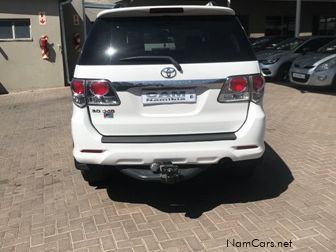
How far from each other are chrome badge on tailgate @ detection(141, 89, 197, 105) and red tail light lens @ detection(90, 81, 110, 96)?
311 millimetres

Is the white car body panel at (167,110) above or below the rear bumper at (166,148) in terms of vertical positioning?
above

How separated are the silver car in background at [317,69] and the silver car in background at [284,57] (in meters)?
1.57

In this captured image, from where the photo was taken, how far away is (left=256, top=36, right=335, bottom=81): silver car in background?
45.4 ft

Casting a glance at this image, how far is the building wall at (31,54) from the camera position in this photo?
13.7 metres

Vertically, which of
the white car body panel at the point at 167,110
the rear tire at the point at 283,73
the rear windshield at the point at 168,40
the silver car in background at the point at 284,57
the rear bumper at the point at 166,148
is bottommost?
the rear tire at the point at 283,73

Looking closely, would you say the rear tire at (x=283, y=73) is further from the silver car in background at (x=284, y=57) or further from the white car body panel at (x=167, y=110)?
the white car body panel at (x=167, y=110)

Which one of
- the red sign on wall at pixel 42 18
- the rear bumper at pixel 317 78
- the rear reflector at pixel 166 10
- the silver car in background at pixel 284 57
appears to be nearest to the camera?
the rear reflector at pixel 166 10

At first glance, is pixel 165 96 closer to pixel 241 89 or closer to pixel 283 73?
pixel 241 89

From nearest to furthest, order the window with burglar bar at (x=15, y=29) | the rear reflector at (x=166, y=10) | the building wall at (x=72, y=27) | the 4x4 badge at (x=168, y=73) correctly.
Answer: the 4x4 badge at (x=168, y=73) → the rear reflector at (x=166, y=10) → the window with burglar bar at (x=15, y=29) → the building wall at (x=72, y=27)

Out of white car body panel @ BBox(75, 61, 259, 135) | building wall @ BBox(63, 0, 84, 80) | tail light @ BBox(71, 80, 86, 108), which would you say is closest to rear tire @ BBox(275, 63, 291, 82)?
building wall @ BBox(63, 0, 84, 80)

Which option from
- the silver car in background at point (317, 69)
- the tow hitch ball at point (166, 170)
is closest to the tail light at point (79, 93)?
the tow hitch ball at point (166, 170)

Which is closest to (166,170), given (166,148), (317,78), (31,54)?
(166,148)

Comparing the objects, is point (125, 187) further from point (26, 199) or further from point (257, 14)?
point (257, 14)

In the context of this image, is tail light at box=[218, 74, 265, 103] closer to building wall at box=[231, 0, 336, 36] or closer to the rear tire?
the rear tire
